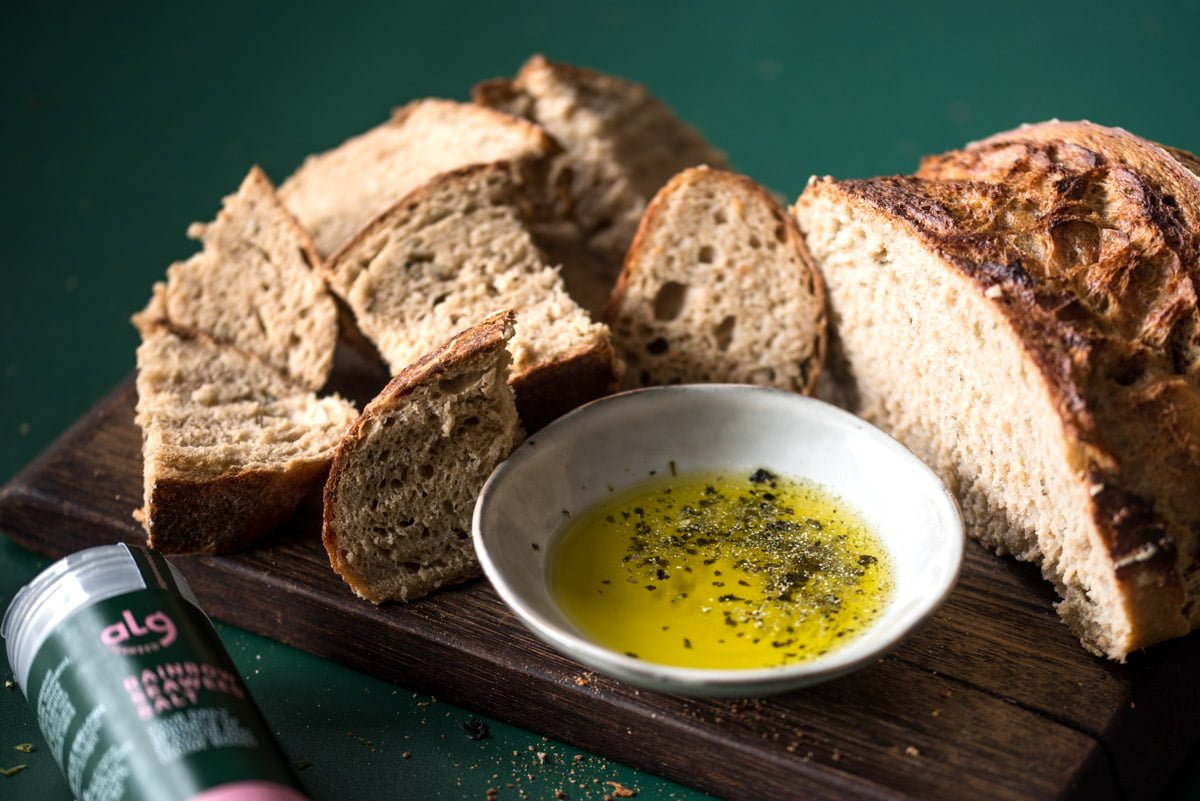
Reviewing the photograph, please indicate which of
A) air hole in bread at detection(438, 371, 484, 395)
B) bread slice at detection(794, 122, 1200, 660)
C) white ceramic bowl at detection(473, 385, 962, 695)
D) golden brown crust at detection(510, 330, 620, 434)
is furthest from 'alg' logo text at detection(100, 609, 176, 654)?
bread slice at detection(794, 122, 1200, 660)

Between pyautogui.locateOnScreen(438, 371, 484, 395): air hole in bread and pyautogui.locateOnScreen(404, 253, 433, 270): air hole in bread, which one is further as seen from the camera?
pyautogui.locateOnScreen(404, 253, 433, 270): air hole in bread

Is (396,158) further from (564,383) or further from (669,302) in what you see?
(564,383)

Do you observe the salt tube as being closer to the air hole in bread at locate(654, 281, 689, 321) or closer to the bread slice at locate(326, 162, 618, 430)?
the bread slice at locate(326, 162, 618, 430)

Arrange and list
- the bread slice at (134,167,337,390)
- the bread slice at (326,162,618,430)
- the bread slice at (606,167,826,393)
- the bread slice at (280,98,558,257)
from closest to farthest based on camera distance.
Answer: the bread slice at (326,162,618,430)
the bread slice at (606,167,826,393)
the bread slice at (134,167,337,390)
the bread slice at (280,98,558,257)

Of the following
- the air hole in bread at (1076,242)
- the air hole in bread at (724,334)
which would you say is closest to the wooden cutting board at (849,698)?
the air hole in bread at (1076,242)

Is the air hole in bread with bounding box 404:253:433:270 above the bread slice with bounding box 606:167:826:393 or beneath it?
above

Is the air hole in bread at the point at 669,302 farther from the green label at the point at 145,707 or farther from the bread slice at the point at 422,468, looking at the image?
the green label at the point at 145,707
